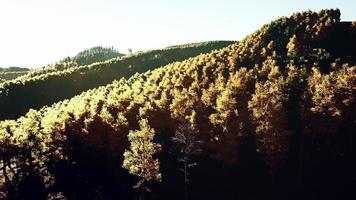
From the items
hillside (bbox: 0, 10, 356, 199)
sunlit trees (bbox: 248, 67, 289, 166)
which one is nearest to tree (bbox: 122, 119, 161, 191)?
hillside (bbox: 0, 10, 356, 199)

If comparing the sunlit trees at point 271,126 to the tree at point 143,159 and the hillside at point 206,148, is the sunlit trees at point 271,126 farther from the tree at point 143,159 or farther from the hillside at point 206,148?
the tree at point 143,159

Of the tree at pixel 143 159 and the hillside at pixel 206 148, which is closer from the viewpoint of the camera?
the tree at pixel 143 159

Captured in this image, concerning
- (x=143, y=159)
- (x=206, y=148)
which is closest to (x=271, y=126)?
(x=206, y=148)

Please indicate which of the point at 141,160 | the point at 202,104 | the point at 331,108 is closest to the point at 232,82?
the point at 202,104

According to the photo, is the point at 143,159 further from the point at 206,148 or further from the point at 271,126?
the point at 271,126

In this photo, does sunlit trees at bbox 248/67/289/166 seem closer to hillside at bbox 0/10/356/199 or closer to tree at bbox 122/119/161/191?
hillside at bbox 0/10/356/199

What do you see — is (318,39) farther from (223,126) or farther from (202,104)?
(223,126)

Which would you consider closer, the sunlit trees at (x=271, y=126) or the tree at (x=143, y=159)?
the tree at (x=143, y=159)

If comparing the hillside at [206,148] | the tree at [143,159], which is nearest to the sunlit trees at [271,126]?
the hillside at [206,148]

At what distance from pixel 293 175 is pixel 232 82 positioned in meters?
38.8

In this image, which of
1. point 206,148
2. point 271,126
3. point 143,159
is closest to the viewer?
point 143,159

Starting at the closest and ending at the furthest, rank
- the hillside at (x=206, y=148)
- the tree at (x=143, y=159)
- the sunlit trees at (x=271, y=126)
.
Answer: the tree at (x=143, y=159) → the sunlit trees at (x=271, y=126) → the hillside at (x=206, y=148)

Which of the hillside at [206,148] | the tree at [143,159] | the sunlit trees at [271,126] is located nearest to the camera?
the tree at [143,159]

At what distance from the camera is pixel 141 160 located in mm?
73250
